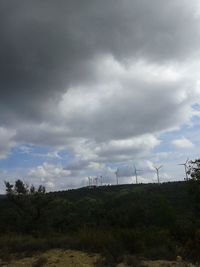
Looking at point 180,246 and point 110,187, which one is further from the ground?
point 110,187

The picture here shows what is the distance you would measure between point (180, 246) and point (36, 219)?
26950 millimetres

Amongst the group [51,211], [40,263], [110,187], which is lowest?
[40,263]

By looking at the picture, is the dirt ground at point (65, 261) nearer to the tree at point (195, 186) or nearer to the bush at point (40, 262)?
the bush at point (40, 262)

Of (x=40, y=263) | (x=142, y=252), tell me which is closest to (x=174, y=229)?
(x=142, y=252)

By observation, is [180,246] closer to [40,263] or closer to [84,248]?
[84,248]

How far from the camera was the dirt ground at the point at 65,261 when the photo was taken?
595 inches

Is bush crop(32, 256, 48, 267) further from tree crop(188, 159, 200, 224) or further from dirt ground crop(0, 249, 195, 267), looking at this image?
tree crop(188, 159, 200, 224)

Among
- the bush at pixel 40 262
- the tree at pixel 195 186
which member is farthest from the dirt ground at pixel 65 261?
the tree at pixel 195 186

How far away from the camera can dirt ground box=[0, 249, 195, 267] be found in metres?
15.1

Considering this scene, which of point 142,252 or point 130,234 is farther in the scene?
point 130,234

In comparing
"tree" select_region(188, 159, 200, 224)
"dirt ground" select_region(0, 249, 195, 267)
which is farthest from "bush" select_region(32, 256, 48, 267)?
"tree" select_region(188, 159, 200, 224)

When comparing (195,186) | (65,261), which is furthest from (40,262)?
(195,186)

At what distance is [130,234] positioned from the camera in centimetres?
1822

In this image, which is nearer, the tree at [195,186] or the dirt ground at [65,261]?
the dirt ground at [65,261]
